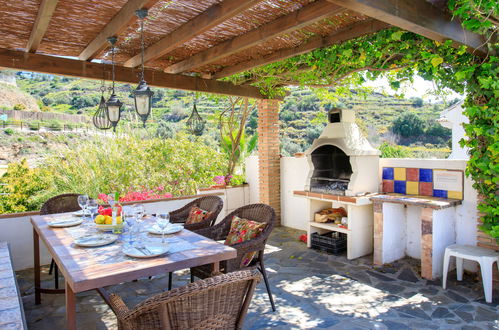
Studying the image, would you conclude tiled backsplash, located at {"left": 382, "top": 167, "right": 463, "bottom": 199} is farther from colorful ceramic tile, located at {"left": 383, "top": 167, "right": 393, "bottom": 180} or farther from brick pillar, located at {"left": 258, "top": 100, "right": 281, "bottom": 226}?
brick pillar, located at {"left": 258, "top": 100, "right": 281, "bottom": 226}

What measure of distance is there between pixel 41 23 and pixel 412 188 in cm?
456

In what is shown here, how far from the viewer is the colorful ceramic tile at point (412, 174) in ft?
15.5

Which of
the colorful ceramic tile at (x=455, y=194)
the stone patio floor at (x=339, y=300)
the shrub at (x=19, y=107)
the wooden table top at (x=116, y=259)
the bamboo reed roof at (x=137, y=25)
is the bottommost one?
the stone patio floor at (x=339, y=300)

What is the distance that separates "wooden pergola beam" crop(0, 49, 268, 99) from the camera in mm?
4137

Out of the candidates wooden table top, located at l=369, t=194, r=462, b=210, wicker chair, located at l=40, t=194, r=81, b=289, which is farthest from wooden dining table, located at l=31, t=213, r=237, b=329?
wooden table top, located at l=369, t=194, r=462, b=210

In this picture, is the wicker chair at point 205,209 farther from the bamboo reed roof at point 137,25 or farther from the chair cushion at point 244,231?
the bamboo reed roof at point 137,25

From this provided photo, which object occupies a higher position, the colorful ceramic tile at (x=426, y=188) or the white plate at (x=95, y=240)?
the colorful ceramic tile at (x=426, y=188)

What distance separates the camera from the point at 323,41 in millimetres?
4070

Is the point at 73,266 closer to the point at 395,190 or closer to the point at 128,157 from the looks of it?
the point at 395,190

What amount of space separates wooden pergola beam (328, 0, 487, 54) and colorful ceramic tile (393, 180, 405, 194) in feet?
6.53

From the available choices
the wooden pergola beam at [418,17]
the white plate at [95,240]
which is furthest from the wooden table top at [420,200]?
the white plate at [95,240]

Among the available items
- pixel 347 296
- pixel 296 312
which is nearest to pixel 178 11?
pixel 296 312

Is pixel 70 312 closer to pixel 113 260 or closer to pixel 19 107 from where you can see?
pixel 113 260

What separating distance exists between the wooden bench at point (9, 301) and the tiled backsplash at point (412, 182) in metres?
4.41
